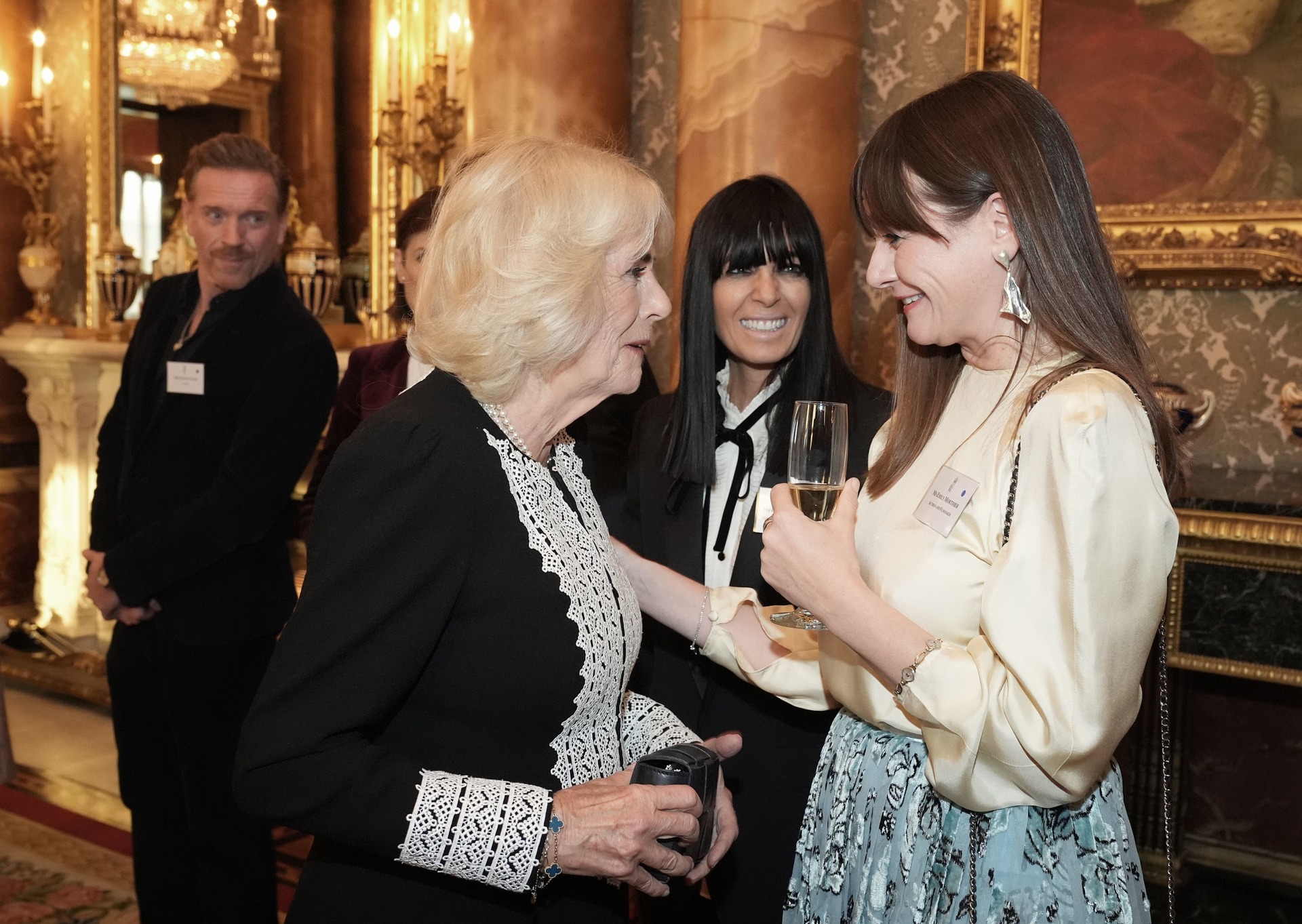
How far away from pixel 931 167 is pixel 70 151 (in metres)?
6.21

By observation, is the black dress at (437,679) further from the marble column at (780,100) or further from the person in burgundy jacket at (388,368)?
the marble column at (780,100)

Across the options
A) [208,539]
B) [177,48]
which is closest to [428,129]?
[177,48]

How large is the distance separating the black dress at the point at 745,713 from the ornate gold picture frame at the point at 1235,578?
1.15 metres

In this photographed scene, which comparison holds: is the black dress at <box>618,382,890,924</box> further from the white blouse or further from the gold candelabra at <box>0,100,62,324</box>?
the gold candelabra at <box>0,100,62,324</box>

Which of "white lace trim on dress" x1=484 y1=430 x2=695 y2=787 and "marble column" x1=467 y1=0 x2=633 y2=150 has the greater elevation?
"marble column" x1=467 y1=0 x2=633 y2=150

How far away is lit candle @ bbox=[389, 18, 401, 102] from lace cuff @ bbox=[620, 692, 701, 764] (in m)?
3.66

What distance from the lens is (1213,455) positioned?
3572 millimetres

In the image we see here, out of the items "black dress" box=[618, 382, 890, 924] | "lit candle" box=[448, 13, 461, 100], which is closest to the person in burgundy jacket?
"black dress" box=[618, 382, 890, 924]

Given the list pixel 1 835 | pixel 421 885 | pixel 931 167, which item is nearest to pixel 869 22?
pixel 931 167

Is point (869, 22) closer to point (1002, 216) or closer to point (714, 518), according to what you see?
point (714, 518)

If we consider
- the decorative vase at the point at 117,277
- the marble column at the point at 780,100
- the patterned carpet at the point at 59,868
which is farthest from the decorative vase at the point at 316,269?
the patterned carpet at the point at 59,868

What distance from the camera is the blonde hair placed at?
1470 millimetres

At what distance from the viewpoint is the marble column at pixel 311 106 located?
5.34 meters

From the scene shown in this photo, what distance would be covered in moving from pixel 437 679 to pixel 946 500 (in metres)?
0.69
